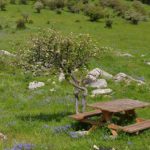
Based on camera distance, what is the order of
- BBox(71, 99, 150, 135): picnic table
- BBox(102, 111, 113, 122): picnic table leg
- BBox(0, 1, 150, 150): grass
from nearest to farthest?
BBox(0, 1, 150, 150): grass
BBox(71, 99, 150, 135): picnic table
BBox(102, 111, 113, 122): picnic table leg

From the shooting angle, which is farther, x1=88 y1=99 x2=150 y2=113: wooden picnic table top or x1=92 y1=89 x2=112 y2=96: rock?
x1=92 y1=89 x2=112 y2=96: rock

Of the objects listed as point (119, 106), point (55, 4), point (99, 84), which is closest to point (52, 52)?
point (119, 106)

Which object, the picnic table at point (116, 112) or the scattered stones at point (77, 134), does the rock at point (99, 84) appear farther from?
the scattered stones at point (77, 134)

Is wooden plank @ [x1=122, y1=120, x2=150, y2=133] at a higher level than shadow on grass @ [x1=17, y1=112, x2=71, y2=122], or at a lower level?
higher

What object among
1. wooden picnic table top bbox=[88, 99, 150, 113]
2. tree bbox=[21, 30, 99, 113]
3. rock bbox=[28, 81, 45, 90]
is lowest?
rock bbox=[28, 81, 45, 90]

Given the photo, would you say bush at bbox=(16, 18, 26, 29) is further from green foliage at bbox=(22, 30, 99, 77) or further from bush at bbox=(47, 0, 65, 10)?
green foliage at bbox=(22, 30, 99, 77)

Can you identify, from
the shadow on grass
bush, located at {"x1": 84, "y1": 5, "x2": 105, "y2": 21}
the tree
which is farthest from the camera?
bush, located at {"x1": 84, "y1": 5, "x2": 105, "y2": 21}

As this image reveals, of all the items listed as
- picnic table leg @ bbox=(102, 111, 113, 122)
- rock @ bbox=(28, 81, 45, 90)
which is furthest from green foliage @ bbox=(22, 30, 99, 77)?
rock @ bbox=(28, 81, 45, 90)

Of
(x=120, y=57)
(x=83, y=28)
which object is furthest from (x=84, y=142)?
(x=83, y=28)

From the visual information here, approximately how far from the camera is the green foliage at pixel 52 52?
58.2 feet

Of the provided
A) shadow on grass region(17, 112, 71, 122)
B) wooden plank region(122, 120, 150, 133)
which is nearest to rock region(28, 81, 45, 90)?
shadow on grass region(17, 112, 71, 122)

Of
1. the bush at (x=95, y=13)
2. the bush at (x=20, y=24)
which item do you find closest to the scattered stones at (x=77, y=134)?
the bush at (x=20, y=24)

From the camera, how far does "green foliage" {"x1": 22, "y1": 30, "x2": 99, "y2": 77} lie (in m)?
17.8

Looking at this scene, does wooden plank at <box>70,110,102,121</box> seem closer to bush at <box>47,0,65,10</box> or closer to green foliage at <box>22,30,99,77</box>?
green foliage at <box>22,30,99,77</box>
